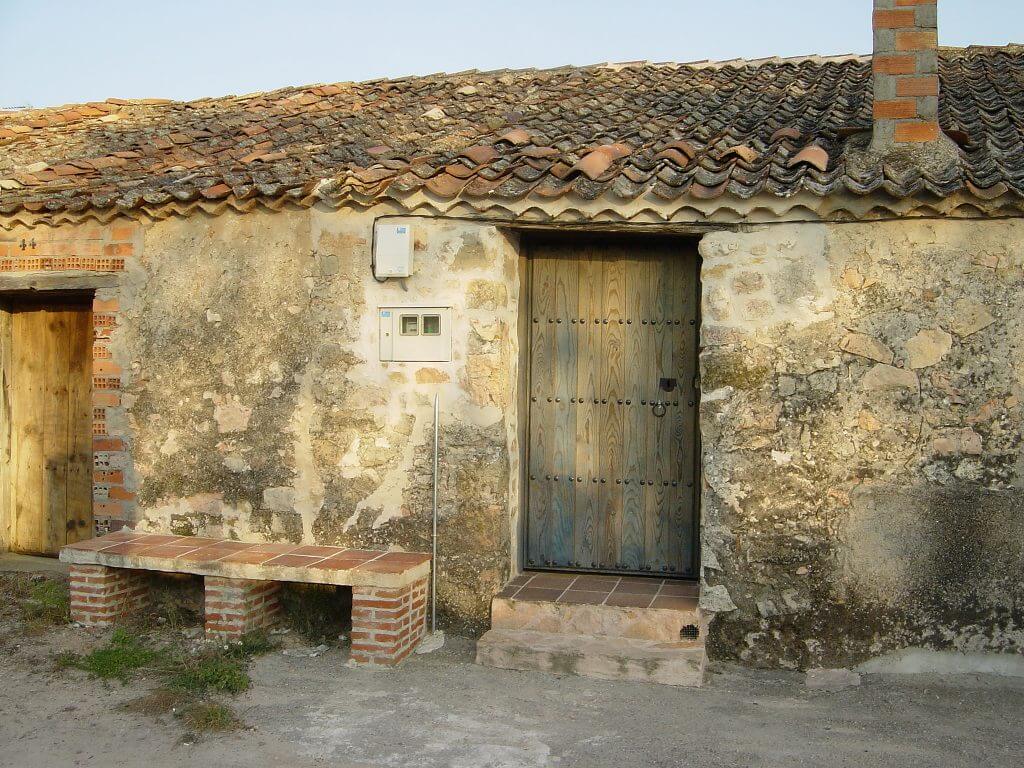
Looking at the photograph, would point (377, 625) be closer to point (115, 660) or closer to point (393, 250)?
point (115, 660)

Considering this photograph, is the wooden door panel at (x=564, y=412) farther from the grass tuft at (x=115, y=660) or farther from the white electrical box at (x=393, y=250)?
the grass tuft at (x=115, y=660)

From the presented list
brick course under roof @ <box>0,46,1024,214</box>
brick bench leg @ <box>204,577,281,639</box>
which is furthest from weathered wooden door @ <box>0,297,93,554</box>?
brick bench leg @ <box>204,577,281,639</box>

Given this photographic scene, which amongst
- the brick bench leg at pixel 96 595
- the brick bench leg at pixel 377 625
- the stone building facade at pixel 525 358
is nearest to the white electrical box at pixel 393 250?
the stone building facade at pixel 525 358

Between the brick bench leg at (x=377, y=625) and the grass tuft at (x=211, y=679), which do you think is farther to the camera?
the brick bench leg at (x=377, y=625)

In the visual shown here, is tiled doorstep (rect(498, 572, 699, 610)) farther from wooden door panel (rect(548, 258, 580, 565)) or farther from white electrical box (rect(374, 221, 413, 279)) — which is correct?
white electrical box (rect(374, 221, 413, 279))

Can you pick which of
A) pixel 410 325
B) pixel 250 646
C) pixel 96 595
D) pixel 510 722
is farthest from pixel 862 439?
pixel 96 595

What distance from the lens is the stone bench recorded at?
→ 5062 millimetres

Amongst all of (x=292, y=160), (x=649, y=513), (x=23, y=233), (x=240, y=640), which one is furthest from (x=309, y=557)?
(x=23, y=233)

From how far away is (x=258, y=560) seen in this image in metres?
5.32

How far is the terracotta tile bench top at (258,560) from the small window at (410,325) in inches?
50.6

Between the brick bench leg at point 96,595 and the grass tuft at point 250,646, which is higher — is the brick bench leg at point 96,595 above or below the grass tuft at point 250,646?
above

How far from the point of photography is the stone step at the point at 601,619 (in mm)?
5051

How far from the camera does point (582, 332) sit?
589 centimetres

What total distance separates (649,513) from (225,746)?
2.79 meters
